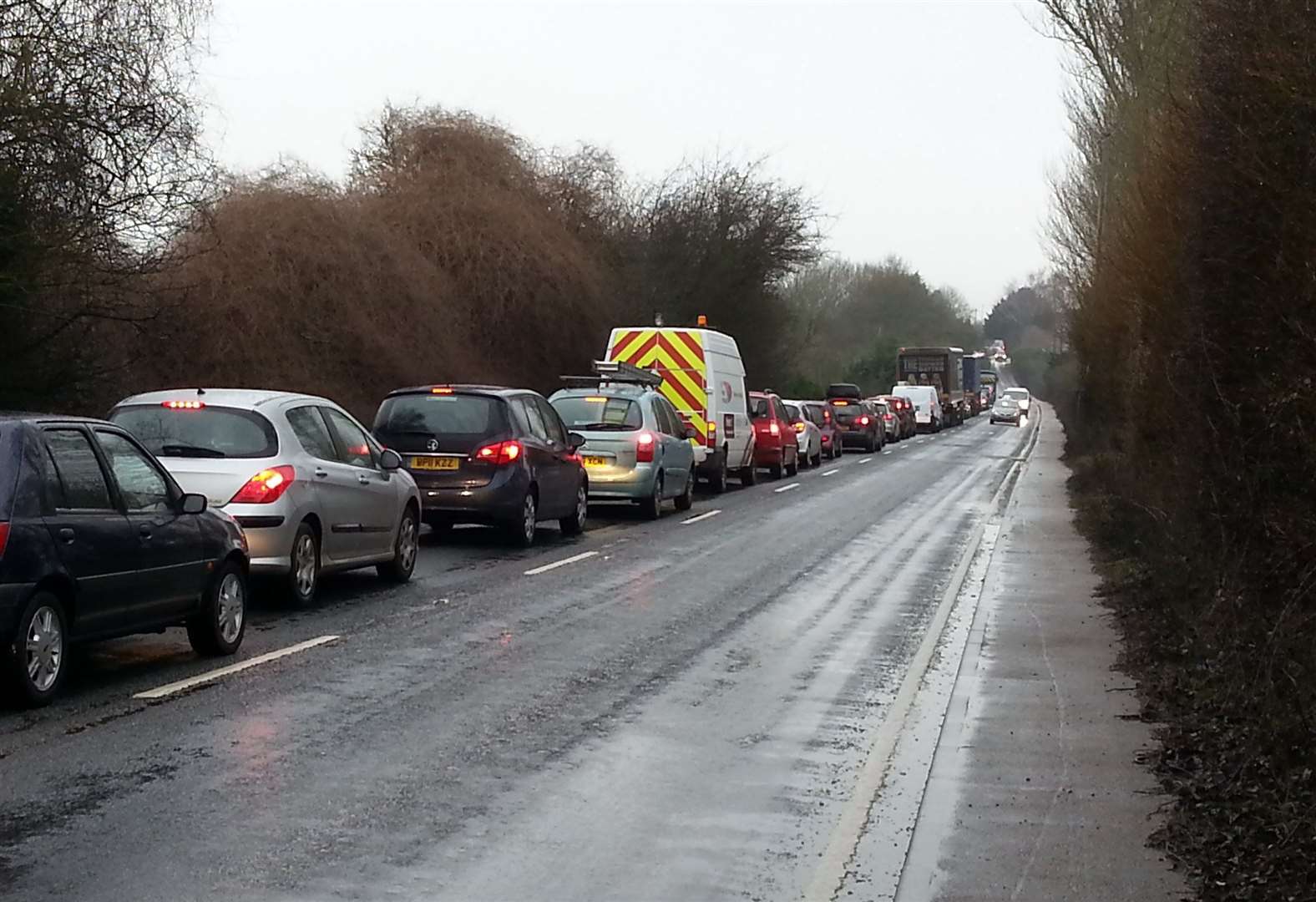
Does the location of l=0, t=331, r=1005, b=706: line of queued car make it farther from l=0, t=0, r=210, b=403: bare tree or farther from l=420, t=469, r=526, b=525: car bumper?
l=0, t=0, r=210, b=403: bare tree

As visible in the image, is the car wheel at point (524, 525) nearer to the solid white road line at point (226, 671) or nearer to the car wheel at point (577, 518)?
the car wheel at point (577, 518)

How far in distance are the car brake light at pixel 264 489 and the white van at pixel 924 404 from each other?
60729mm

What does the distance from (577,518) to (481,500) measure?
279 cm

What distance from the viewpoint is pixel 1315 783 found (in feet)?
22.9

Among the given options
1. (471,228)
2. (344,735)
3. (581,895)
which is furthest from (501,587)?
(471,228)

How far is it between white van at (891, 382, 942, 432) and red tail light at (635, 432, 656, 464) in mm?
49591

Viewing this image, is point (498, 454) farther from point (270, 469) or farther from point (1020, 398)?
point (1020, 398)

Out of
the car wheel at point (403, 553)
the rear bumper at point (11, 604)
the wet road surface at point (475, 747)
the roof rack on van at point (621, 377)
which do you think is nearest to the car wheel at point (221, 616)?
the wet road surface at point (475, 747)

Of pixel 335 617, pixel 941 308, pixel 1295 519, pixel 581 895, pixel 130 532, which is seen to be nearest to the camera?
pixel 581 895

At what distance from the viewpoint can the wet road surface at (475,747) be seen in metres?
6.16

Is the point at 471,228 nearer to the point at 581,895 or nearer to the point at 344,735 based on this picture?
the point at 344,735

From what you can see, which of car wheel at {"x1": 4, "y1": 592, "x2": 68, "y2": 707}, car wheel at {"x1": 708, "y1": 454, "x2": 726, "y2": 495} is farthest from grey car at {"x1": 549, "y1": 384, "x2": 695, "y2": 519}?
car wheel at {"x1": 4, "y1": 592, "x2": 68, "y2": 707}

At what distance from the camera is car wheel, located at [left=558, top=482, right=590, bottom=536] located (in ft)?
68.2

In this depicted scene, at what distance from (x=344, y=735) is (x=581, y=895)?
9.51ft
